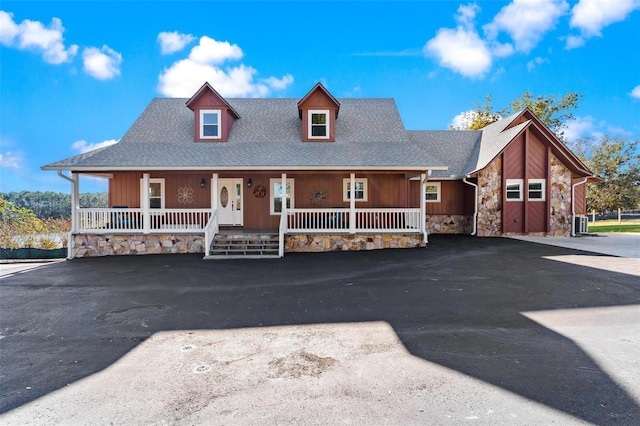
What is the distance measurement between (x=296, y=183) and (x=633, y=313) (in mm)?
11552

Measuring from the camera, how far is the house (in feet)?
41.0

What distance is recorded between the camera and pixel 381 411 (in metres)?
2.80

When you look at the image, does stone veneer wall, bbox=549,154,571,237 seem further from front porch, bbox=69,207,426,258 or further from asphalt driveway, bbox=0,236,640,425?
asphalt driveway, bbox=0,236,640,425

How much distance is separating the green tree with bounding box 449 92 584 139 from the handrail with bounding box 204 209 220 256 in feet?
86.1

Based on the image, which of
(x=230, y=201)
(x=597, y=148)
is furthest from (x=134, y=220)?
(x=597, y=148)

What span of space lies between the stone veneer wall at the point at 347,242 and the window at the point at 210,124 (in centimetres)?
617

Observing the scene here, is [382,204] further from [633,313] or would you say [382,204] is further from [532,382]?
[532,382]

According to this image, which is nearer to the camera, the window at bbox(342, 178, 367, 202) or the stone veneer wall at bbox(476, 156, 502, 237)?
the window at bbox(342, 178, 367, 202)

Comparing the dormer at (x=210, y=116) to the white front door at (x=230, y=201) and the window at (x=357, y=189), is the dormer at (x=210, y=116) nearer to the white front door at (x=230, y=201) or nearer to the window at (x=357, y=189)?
the white front door at (x=230, y=201)

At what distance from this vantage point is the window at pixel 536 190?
16.0 meters

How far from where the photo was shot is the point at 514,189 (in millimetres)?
15984

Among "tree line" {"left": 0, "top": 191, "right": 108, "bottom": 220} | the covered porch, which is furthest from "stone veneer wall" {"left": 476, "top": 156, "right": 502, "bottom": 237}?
"tree line" {"left": 0, "top": 191, "right": 108, "bottom": 220}

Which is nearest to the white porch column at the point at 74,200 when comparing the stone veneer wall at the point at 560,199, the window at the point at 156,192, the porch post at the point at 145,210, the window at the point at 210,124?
the porch post at the point at 145,210

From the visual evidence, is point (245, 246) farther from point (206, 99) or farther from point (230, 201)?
point (206, 99)
